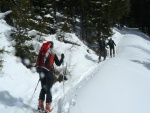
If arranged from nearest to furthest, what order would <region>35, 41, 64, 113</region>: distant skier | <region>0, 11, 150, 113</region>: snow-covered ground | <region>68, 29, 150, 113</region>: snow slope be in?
<region>35, 41, 64, 113</region>: distant skier → <region>0, 11, 150, 113</region>: snow-covered ground → <region>68, 29, 150, 113</region>: snow slope

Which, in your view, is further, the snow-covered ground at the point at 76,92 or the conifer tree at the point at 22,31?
the conifer tree at the point at 22,31

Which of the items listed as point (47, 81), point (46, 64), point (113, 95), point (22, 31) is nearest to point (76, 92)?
point (113, 95)

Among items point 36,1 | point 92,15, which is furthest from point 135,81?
point 92,15

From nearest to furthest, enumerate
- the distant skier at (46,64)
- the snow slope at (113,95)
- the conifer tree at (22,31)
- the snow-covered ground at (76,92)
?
the distant skier at (46,64), the snow-covered ground at (76,92), the snow slope at (113,95), the conifer tree at (22,31)

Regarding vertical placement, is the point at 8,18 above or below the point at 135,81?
above

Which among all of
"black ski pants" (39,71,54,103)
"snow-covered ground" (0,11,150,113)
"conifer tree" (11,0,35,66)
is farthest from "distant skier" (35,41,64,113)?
"conifer tree" (11,0,35,66)

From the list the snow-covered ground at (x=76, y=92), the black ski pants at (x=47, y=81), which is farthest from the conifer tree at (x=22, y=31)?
the black ski pants at (x=47, y=81)

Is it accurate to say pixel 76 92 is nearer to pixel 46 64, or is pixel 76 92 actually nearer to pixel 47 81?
pixel 47 81

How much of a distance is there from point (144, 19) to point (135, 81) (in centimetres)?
5115

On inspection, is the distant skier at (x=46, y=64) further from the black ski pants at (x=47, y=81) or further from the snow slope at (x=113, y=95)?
the snow slope at (x=113, y=95)

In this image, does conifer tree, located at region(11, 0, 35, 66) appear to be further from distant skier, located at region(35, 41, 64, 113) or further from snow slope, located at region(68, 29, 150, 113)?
distant skier, located at region(35, 41, 64, 113)

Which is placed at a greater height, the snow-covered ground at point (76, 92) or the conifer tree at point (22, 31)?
the conifer tree at point (22, 31)

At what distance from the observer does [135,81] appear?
13.7m

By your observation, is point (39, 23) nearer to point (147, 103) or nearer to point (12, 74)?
point (12, 74)
